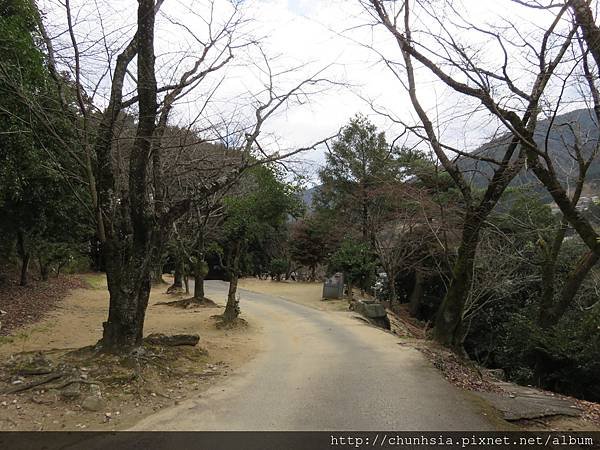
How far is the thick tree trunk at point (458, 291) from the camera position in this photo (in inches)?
376

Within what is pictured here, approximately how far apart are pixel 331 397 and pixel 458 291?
465 cm

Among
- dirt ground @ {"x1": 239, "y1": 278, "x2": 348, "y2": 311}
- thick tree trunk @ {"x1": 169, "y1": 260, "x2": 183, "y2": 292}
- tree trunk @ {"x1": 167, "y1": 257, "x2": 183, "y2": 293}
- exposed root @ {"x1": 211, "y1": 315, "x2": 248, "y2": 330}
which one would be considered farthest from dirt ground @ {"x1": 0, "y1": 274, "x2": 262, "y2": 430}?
thick tree trunk @ {"x1": 169, "y1": 260, "x2": 183, "y2": 292}

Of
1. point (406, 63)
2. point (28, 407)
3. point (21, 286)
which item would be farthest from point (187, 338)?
point (21, 286)

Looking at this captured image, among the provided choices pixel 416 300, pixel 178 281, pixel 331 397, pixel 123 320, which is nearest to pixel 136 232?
pixel 123 320

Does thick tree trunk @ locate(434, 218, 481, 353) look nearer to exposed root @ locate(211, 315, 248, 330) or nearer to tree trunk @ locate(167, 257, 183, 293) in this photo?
exposed root @ locate(211, 315, 248, 330)

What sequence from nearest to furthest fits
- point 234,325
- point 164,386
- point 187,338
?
point 164,386 → point 187,338 → point 234,325

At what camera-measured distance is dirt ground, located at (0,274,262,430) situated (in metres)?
4.96

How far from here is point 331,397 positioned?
6.24 metres

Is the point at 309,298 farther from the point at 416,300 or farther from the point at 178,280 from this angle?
the point at 416,300

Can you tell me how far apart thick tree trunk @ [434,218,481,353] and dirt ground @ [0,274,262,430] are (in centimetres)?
418

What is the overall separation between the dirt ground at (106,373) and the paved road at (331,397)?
0.38 m

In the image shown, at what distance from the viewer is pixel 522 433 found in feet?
17.2

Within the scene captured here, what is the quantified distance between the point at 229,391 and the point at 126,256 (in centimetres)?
262

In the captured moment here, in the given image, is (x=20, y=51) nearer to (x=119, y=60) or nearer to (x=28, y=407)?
(x=119, y=60)
